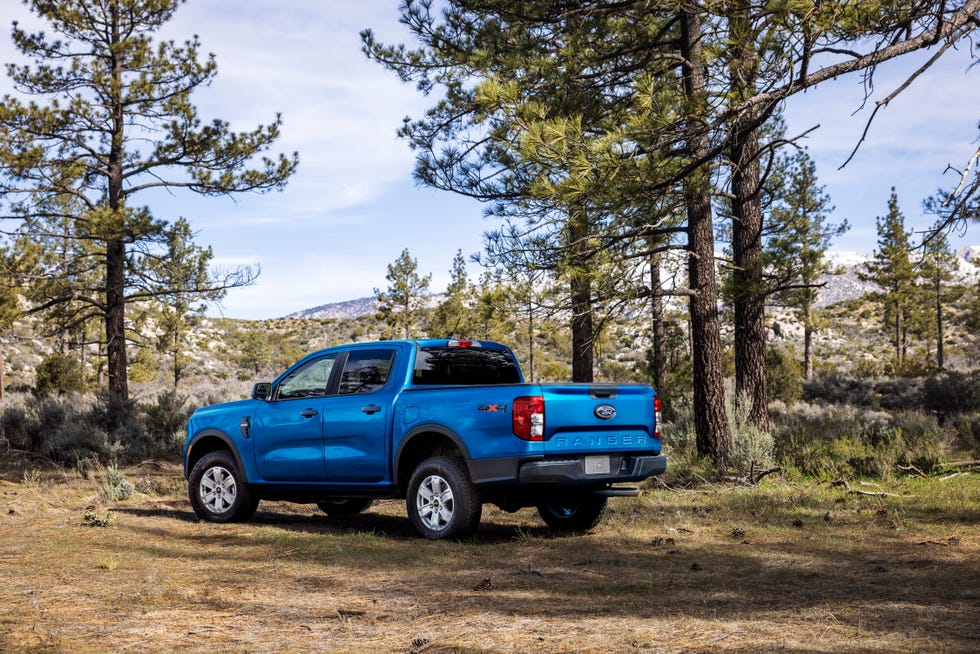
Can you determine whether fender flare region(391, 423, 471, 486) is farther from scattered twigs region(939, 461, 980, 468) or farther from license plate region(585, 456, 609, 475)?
scattered twigs region(939, 461, 980, 468)

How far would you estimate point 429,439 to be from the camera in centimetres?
873

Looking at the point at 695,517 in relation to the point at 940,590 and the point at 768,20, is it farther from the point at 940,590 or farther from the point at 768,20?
the point at 768,20

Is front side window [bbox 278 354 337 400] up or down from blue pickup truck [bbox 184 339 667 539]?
up

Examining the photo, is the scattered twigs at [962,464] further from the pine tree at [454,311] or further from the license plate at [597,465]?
the pine tree at [454,311]

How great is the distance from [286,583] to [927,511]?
6774mm

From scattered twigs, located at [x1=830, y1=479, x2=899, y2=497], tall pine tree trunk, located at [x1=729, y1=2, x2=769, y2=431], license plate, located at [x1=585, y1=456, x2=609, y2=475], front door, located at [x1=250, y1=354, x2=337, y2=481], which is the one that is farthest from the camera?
tall pine tree trunk, located at [x1=729, y1=2, x2=769, y2=431]

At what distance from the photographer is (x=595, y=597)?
6145mm

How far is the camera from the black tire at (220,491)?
1005cm

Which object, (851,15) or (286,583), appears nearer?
(286,583)

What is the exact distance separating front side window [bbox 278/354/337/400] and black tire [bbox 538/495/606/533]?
9.09 ft

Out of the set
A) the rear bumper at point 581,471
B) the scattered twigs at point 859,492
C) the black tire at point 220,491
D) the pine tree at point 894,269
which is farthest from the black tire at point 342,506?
the pine tree at point 894,269

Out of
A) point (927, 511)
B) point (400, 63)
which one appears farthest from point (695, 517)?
point (400, 63)

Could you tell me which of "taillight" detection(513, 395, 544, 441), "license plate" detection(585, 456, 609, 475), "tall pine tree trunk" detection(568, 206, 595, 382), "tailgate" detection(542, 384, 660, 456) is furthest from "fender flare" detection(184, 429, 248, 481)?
"tall pine tree trunk" detection(568, 206, 595, 382)

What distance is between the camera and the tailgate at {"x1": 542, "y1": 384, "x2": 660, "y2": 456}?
788 centimetres
